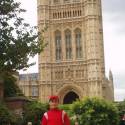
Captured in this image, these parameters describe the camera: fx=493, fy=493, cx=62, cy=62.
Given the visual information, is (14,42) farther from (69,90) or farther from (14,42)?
(69,90)

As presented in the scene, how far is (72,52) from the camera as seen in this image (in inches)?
2830

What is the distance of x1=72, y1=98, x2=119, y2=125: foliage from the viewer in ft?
109

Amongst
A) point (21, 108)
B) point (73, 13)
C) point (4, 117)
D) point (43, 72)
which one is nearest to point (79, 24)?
point (73, 13)

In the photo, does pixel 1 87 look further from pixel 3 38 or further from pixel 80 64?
pixel 80 64

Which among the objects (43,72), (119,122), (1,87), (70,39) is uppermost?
(70,39)

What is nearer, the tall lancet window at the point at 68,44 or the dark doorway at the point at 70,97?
the tall lancet window at the point at 68,44

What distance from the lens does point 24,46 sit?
607 inches

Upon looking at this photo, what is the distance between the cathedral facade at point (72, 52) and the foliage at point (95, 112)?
32586 mm

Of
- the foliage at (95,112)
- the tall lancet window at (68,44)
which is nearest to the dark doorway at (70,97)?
the tall lancet window at (68,44)

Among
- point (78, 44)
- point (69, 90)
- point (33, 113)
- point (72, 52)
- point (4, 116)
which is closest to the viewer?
point (4, 116)

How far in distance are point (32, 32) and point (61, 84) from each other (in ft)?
179

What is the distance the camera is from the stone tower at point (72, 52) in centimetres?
6970

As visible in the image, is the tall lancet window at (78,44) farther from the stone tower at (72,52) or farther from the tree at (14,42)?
the tree at (14,42)

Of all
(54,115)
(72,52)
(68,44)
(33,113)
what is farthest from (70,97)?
(54,115)
